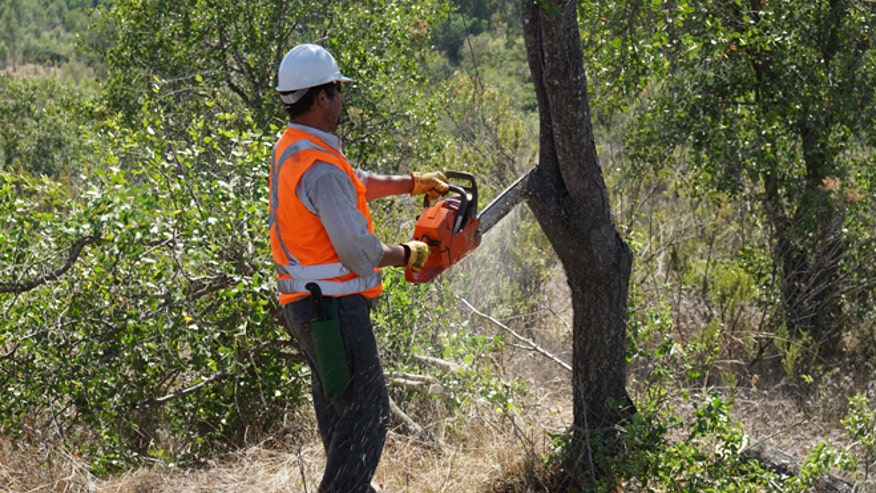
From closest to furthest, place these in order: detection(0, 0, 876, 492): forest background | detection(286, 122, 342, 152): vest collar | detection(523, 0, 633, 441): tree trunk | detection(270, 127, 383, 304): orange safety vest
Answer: detection(270, 127, 383, 304): orange safety vest < detection(286, 122, 342, 152): vest collar < detection(523, 0, 633, 441): tree trunk < detection(0, 0, 876, 492): forest background

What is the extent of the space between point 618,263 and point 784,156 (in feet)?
12.8

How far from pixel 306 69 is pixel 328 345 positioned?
41.9 inches

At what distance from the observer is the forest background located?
445 cm

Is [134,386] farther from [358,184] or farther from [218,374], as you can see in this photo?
[358,184]

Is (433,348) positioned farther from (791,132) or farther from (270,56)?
(270,56)

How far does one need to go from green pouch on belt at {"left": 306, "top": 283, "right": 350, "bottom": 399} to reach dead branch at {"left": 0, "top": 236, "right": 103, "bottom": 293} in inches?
66.4

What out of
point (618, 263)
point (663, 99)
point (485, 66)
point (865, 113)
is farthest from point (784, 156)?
point (485, 66)

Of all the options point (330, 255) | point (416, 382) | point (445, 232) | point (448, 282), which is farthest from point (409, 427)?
point (330, 255)

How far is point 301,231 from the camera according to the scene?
3.47m

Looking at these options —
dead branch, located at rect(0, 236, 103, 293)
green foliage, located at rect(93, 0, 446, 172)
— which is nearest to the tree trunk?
dead branch, located at rect(0, 236, 103, 293)

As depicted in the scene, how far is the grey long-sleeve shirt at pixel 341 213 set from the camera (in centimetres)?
332

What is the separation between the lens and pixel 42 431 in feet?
15.2

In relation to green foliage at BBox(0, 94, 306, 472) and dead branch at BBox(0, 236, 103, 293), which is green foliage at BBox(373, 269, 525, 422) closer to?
green foliage at BBox(0, 94, 306, 472)

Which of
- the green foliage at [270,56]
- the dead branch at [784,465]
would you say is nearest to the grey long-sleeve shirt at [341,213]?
the dead branch at [784,465]
